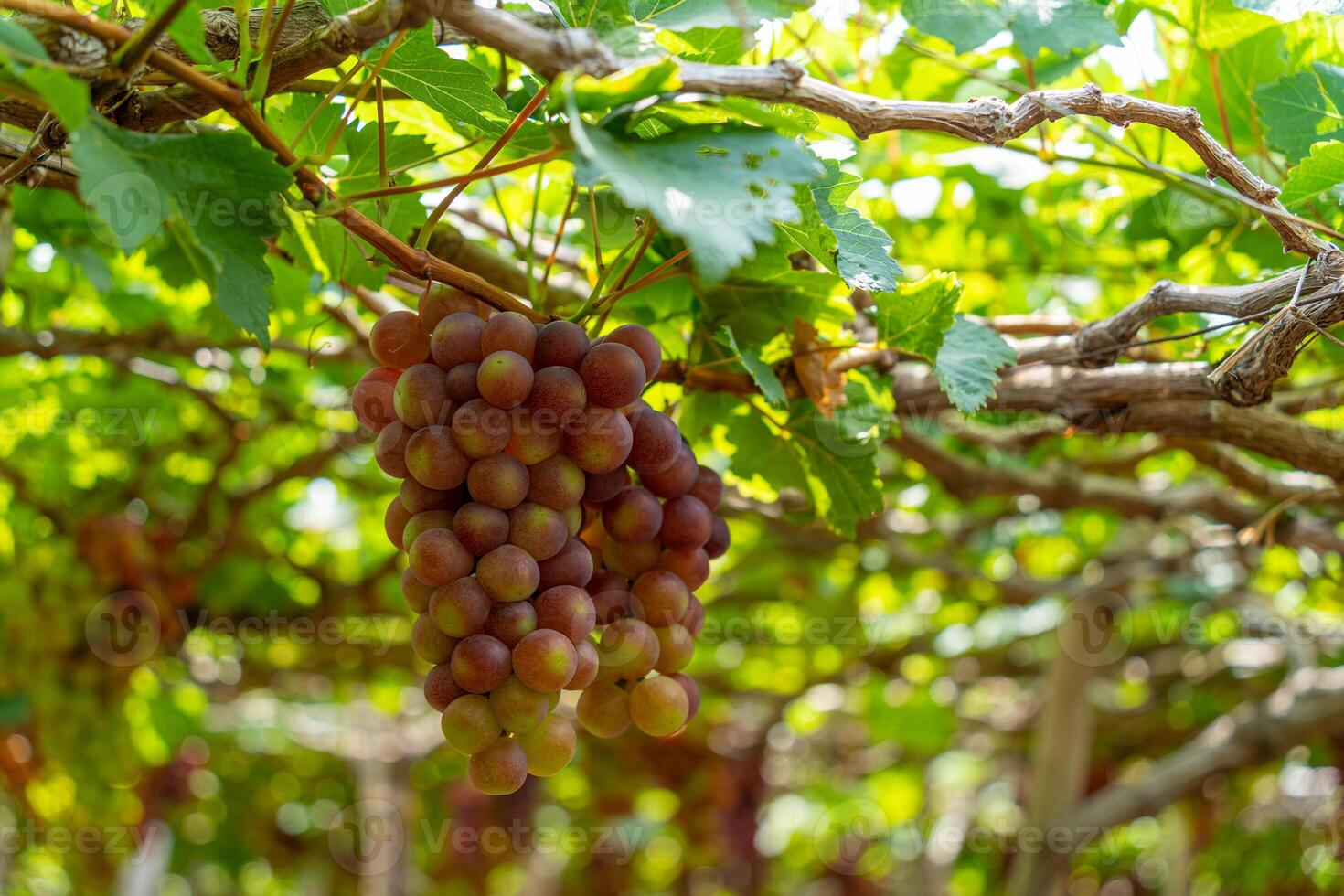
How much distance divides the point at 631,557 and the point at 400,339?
0.34 metres

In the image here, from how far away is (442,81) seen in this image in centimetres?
109

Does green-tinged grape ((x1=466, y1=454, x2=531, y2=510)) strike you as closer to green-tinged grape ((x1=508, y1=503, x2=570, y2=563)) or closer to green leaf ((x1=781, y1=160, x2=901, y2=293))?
green-tinged grape ((x1=508, y1=503, x2=570, y2=563))

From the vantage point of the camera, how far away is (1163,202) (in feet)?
5.87

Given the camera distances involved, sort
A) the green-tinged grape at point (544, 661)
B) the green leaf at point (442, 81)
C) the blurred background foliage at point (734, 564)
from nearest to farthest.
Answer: the green-tinged grape at point (544, 661), the green leaf at point (442, 81), the blurred background foliage at point (734, 564)

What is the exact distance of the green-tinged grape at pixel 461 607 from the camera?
3.18 feet

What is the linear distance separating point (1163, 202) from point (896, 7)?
22.4 inches

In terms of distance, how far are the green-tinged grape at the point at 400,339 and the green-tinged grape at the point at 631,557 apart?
0.29 meters

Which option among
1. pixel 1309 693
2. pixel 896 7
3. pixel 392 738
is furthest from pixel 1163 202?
pixel 392 738

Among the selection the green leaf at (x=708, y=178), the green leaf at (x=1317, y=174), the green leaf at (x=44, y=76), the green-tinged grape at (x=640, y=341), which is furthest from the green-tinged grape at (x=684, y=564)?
the green leaf at (x=1317, y=174)

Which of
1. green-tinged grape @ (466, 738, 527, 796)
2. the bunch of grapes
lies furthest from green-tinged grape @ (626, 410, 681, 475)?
green-tinged grape @ (466, 738, 527, 796)

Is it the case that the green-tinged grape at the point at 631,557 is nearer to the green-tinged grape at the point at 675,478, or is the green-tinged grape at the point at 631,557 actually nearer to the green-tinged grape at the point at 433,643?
the green-tinged grape at the point at 675,478

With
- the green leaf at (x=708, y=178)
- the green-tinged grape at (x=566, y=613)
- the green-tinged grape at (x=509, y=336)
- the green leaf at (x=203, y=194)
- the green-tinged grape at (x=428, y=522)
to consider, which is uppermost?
the green leaf at (x=708, y=178)

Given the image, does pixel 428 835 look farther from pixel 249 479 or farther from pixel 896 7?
pixel 896 7

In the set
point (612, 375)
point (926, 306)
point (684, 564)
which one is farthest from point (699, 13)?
point (684, 564)
